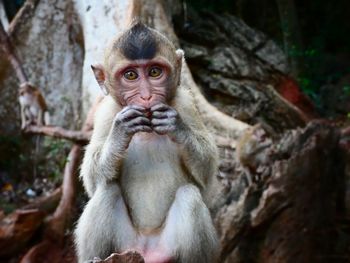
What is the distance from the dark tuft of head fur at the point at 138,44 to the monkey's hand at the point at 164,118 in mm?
304

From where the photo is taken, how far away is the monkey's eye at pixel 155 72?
3.93 metres

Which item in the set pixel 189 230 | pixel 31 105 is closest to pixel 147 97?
pixel 189 230

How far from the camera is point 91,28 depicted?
25.2 ft

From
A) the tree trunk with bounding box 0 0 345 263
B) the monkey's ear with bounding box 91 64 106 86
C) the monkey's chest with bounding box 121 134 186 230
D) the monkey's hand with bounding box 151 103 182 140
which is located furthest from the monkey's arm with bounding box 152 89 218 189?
the tree trunk with bounding box 0 0 345 263

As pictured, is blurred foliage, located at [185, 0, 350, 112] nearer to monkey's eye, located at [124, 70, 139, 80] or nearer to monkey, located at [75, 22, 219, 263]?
monkey, located at [75, 22, 219, 263]

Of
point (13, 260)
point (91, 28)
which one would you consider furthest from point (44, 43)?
point (13, 260)

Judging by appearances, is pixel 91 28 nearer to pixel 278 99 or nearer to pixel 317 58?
pixel 278 99

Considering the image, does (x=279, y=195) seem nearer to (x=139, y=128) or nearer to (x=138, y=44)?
(x=139, y=128)

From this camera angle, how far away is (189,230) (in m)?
4.09

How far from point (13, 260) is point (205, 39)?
4.72 m

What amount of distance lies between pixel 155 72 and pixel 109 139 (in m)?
0.50

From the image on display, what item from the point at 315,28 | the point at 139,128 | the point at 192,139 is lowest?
the point at 192,139

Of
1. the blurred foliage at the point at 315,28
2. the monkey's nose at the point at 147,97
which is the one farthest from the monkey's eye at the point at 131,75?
the blurred foliage at the point at 315,28

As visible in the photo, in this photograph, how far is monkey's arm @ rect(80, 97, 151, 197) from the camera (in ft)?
12.8
